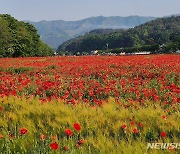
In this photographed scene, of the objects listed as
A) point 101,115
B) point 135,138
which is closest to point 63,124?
point 101,115

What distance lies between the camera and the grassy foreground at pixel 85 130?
4375mm

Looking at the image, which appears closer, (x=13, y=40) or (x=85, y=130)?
(x=85, y=130)

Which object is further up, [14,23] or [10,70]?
[14,23]

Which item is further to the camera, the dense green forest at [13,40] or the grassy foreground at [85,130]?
the dense green forest at [13,40]

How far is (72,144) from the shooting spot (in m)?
4.41

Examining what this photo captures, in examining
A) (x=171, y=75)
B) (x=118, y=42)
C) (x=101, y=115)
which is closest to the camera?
(x=101, y=115)

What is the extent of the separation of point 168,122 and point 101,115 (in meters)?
1.22

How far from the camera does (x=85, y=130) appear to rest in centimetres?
546

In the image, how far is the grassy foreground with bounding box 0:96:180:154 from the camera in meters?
4.38

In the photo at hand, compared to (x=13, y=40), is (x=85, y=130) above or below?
below

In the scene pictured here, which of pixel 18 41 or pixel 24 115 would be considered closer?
pixel 24 115

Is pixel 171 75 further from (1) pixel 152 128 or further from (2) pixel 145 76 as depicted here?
(1) pixel 152 128

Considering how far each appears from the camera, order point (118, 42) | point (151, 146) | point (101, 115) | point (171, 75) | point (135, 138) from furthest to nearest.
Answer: point (118, 42) < point (171, 75) < point (101, 115) < point (135, 138) < point (151, 146)

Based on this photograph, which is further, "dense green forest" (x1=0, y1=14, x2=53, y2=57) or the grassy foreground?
"dense green forest" (x1=0, y1=14, x2=53, y2=57)
